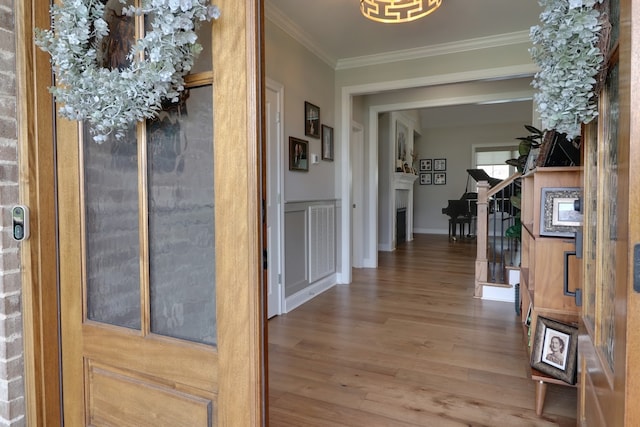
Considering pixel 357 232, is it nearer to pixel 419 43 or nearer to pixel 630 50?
pixel 419 43

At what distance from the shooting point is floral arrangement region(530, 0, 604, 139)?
2.72 ft

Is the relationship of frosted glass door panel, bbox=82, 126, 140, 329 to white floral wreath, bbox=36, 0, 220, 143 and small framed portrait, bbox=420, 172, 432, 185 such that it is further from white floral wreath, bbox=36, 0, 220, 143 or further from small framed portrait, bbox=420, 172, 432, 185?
small framed portrait, bbox=420, 172, 432, 185

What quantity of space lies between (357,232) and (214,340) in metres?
4.37

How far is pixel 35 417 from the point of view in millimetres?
1312

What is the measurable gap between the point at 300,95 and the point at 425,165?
635 cm

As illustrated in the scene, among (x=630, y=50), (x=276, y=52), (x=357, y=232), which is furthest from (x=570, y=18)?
(x=357, y=232)

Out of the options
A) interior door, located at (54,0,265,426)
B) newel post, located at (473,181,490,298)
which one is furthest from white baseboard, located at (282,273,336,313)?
interior door, located at (54,0,265,426)

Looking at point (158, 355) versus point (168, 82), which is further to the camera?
point (158, 355)

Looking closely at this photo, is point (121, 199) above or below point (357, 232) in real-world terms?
above

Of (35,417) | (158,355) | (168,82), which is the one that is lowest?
(35,417)

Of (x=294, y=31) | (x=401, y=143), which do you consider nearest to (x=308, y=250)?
(x=294, y=31)

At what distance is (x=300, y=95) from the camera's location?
3650mm

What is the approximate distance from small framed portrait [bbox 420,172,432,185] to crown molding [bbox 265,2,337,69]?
576 cm

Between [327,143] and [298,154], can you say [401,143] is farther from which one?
[298,154]
